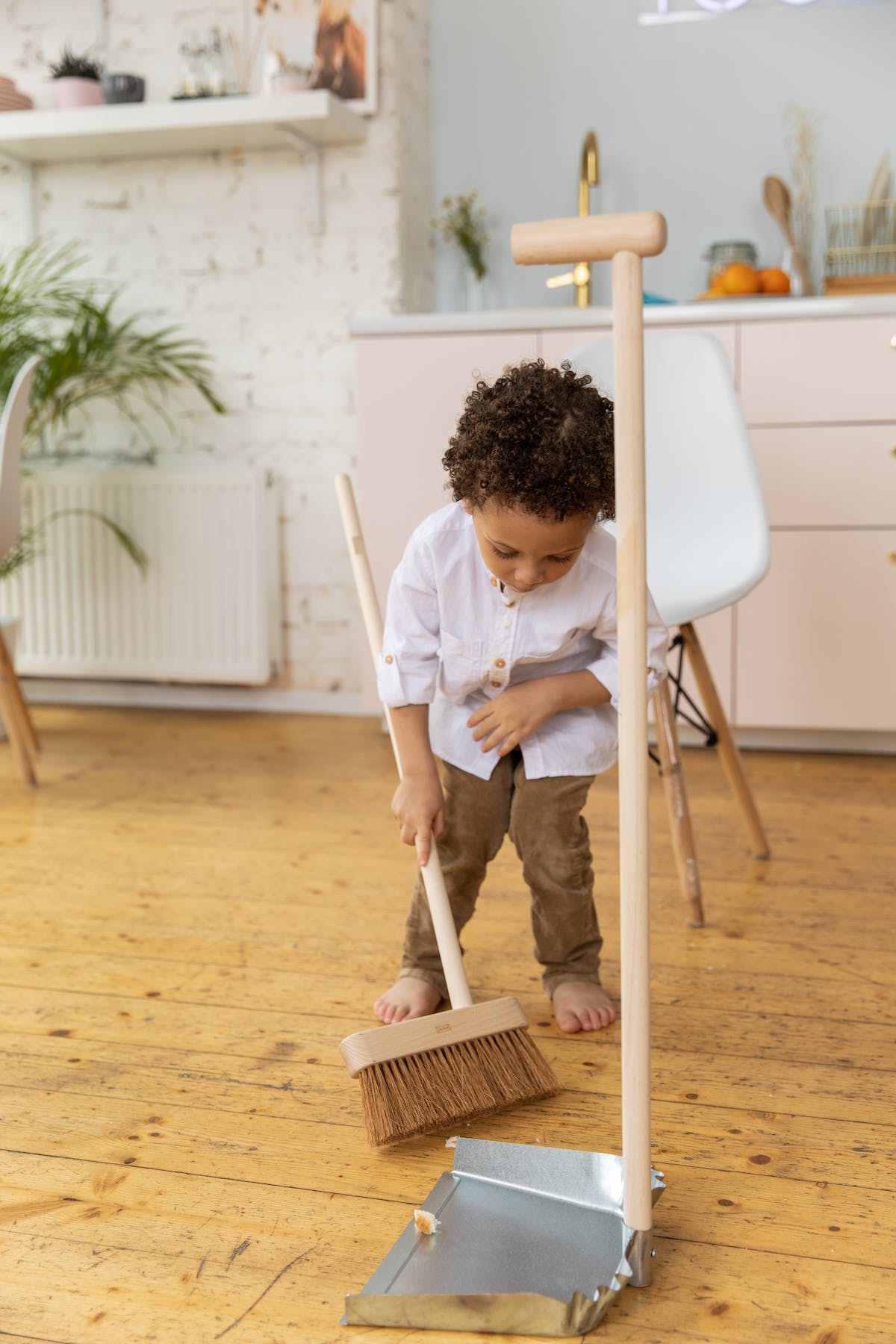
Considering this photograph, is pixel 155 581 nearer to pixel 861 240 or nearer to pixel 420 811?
Result: pixel 861 240

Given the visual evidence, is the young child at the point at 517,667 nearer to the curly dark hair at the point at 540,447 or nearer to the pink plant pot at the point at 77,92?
the curly dark hair at the point at 540,447

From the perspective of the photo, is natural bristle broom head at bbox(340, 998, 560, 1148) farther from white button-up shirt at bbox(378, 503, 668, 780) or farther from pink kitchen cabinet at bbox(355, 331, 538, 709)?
pink kitchen cabinet at bbox(355, 331, 538, 709)

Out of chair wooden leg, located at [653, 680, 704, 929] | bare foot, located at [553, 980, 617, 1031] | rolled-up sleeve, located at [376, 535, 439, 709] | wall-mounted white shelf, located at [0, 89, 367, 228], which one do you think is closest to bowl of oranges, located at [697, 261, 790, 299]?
wall-mounted white shelf, located at [0, 89, 367, 228]

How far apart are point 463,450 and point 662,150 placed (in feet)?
6.91

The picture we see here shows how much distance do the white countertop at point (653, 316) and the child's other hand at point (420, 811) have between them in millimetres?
1292

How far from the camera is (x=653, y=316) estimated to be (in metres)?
2.39

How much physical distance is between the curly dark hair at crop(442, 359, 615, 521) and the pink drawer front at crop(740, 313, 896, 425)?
4.48 ft

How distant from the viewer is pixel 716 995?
1376mm

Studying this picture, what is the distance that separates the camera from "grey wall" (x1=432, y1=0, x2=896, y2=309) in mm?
2771

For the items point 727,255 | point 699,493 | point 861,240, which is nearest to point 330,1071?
point 699,493

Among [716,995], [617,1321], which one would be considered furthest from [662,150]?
[617,1321]

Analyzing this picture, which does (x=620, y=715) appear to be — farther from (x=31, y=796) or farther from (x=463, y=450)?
(x=31, y=796)

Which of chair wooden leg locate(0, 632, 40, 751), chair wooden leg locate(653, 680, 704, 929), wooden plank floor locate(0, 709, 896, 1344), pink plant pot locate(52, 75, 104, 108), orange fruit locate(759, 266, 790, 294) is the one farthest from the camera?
pink plant pot locate(52, 75, 104, 108)

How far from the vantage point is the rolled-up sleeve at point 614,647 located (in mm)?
1205
